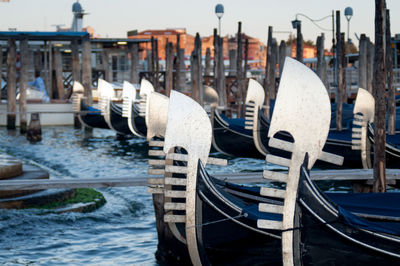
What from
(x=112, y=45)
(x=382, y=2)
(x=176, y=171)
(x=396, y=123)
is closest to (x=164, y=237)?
(x=176, y=171)

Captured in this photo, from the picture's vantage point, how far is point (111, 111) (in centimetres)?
1642

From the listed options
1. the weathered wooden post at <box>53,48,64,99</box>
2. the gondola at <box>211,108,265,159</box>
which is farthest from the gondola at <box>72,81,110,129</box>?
the gondola at <box>211,108,265,159</box>

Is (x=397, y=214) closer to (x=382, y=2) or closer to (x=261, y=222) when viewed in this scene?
(x=261, y=222)

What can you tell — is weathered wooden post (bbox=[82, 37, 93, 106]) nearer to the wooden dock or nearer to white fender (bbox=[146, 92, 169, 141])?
the wooden dock

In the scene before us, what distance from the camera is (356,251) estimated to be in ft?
13.8

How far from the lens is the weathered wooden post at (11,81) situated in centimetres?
1847

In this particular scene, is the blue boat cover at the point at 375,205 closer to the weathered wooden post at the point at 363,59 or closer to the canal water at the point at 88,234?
the canal water at the point at 88,234

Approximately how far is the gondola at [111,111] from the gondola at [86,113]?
0.59 metres

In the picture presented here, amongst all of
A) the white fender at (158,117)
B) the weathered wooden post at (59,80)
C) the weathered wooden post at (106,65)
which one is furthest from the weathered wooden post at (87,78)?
the white fender at (158,117)

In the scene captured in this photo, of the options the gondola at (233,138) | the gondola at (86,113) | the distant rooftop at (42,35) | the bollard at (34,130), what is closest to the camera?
the gondola at (233,138)

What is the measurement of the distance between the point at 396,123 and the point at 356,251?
7.92 meters

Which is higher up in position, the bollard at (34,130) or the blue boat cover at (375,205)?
the blue boat cover at (375,205)

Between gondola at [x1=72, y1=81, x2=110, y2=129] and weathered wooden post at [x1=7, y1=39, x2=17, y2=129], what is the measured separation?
1691 millimetres

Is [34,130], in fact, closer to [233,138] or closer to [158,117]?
[233,138]
